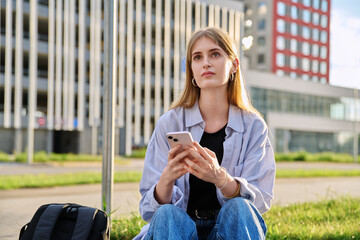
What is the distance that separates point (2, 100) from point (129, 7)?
47.7 feet

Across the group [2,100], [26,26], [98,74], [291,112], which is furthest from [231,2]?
[2,100]

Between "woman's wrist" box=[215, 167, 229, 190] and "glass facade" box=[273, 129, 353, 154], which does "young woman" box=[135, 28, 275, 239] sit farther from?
"glass facade" box=[273, 129, 353, 154]

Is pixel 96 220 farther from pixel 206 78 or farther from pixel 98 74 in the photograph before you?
pixel 98 74

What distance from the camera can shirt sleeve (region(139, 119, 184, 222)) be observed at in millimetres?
2225

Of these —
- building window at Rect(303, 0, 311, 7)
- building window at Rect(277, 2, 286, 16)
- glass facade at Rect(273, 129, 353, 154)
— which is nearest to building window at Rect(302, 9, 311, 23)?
building window at Rect(303, 0, 311, 7)

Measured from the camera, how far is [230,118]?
8.03ft

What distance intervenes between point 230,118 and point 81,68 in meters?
33.7

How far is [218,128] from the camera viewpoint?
8.15ft

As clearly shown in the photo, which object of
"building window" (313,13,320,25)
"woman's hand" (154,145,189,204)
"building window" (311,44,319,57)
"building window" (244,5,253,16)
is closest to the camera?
"woman's hand" (154,145,189,204)

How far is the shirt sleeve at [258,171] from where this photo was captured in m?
2.17

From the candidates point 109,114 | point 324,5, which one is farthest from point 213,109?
point 324,5

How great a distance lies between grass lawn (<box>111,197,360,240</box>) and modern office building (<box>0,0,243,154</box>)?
25.7 metres

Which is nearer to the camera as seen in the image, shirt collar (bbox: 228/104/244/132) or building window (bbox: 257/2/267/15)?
shirt collar (bbox: 228/104/244/132)

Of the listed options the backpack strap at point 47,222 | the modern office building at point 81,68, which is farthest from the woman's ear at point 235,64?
the modern office building at point 81,68
